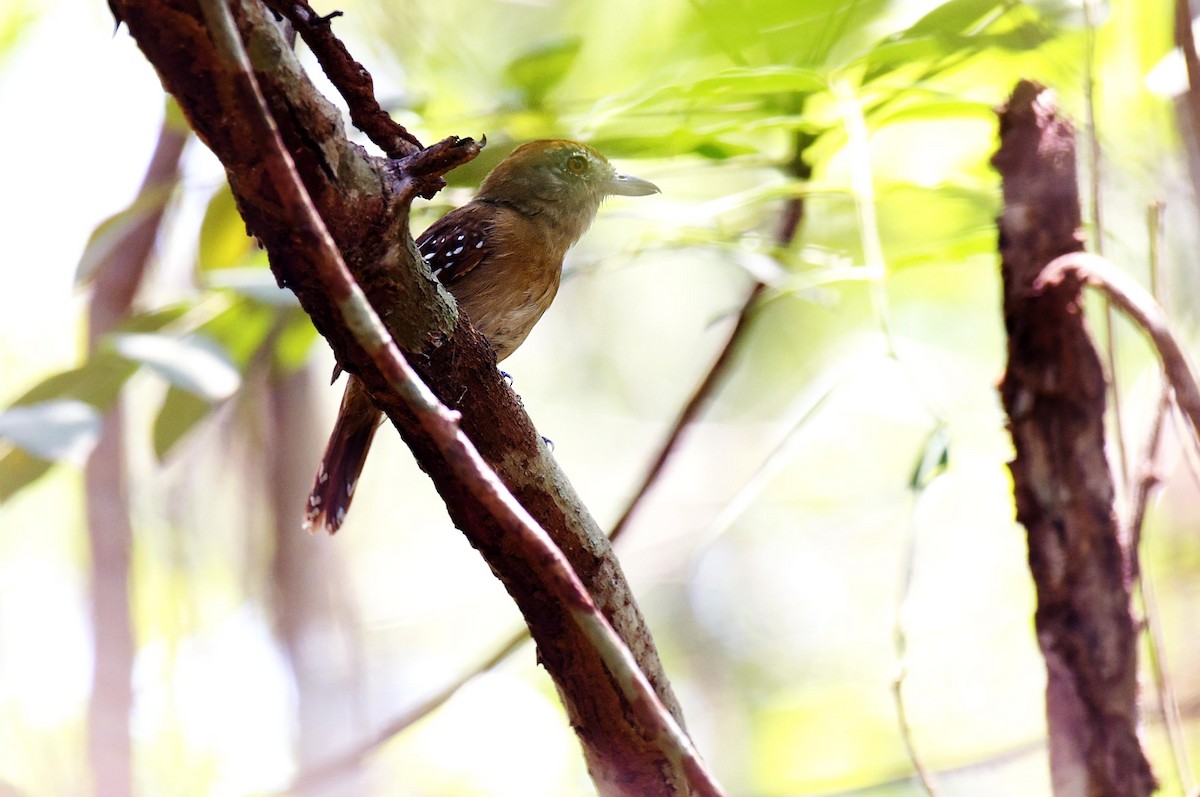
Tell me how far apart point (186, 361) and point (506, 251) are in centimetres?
120

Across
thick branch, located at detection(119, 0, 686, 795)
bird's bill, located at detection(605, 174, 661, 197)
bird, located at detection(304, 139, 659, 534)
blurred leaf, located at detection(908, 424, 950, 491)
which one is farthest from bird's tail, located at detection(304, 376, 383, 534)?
blurred leaf, located at detection(908, 424, 950, 491)

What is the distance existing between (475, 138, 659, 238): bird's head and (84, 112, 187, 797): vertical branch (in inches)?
44.0

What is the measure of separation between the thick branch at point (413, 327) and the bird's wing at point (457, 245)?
147 cm

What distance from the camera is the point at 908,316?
19.7 ft

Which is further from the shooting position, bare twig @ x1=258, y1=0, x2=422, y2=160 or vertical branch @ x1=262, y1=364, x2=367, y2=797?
vertical branch @ x1=262, y1=364, x2=367, y2=797

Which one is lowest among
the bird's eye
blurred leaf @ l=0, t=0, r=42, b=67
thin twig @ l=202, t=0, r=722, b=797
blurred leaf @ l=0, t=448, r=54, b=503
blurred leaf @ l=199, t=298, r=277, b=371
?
thin twig @ l=202, t=0, r=722, b=797

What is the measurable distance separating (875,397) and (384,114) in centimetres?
212

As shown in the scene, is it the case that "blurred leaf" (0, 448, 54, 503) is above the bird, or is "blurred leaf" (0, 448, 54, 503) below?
below

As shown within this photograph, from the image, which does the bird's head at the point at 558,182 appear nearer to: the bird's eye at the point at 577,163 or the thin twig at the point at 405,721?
the bird's eye at the point at 577,163

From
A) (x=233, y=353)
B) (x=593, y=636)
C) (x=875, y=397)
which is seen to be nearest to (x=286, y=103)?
(x=593, y=636)

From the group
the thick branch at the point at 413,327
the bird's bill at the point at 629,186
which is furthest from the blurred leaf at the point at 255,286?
the bird's bill at the point at 629,186

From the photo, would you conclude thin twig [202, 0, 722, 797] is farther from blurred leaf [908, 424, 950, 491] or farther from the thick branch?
blurred leaf [908, 424, 950, 491]

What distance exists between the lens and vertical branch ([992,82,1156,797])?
2311 millimetres

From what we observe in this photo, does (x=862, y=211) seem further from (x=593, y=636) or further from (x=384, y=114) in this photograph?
A: (x=593, y=636)
